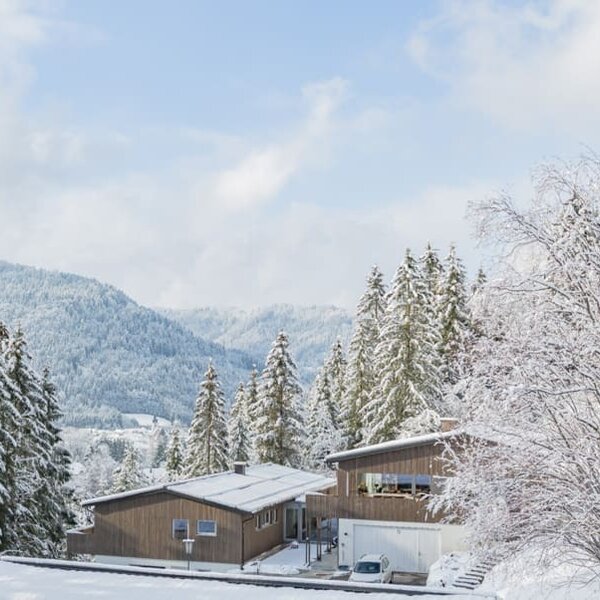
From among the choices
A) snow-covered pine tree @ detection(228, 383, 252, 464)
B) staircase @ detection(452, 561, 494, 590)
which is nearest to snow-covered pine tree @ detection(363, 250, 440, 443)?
staircase @ detection(452, 561, 494, 590)

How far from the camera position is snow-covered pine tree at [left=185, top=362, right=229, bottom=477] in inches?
2046

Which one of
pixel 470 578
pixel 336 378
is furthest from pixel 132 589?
pixel 336 378

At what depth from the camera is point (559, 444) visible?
12.7 m

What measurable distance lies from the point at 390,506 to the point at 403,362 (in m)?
11.1

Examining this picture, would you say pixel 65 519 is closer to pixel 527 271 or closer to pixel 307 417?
pixel 307 417

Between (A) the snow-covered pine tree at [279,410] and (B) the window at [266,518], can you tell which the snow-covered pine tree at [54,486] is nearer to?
(B) the window at [266,518]

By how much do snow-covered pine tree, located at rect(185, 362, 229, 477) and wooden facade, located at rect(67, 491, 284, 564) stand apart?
17.7 m

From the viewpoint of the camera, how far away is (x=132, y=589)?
15352 mm

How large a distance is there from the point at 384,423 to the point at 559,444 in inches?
1170

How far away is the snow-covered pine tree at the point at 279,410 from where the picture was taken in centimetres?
4872

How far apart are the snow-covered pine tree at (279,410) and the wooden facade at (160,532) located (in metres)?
14.6

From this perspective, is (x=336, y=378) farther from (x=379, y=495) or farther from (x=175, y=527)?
(x=175, y=527)

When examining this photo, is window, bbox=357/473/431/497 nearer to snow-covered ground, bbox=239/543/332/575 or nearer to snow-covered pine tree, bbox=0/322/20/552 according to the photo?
snow-covered ground, bbox=239/543/332/575

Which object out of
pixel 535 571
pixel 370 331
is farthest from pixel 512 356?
pixel 370 331
